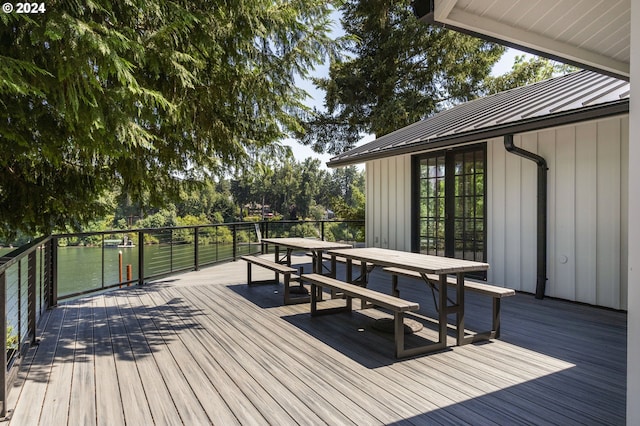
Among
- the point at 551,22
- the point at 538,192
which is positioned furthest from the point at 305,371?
the point at 538,192

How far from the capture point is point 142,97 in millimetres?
2689

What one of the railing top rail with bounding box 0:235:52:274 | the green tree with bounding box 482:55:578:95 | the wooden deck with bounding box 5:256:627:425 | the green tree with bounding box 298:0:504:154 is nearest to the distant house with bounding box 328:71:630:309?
the wooden deck with bounding box 5:256:627:425

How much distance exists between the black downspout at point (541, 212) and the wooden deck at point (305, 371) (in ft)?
1.78

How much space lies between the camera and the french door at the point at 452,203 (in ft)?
19.4

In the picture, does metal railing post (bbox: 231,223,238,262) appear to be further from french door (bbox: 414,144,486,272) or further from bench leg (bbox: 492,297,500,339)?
bench leg (bbox: 492,297,500,339)

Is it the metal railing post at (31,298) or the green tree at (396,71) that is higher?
the green tree at (396,71)

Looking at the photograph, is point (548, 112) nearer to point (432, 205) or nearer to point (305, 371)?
point (432, 205)

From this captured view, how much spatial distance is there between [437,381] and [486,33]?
7.44 ft

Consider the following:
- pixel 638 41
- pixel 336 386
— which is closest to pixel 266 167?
pixel 336 386

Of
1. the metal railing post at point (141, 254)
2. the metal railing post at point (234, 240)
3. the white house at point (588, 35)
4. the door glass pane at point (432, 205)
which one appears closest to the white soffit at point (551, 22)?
the white house at point (588, 35)

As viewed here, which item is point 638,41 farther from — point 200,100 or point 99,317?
point 99,317

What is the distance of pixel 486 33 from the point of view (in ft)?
7.48

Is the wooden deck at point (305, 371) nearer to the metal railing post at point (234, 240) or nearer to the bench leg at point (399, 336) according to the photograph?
the bench leg at point (399, 336)

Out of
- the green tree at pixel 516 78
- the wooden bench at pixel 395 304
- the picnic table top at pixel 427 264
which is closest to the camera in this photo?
the wooden bench at pixel 395 304
